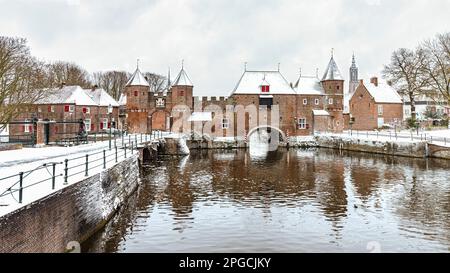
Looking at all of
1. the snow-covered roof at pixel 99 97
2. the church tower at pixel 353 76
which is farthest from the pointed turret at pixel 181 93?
the church tower at pixel 353 76

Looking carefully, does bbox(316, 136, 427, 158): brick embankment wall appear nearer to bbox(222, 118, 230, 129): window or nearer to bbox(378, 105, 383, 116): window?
bbox(222, 118, 230, 129): window

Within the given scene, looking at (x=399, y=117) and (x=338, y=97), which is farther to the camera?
(x=399, y=117)

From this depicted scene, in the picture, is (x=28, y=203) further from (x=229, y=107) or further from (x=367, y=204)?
(x=229, y=107)

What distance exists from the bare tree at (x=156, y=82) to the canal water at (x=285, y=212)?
144 ft

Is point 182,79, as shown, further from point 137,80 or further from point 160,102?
point 137,80

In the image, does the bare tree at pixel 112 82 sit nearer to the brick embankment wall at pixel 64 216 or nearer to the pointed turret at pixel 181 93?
the pointed turret at pixel 181 93

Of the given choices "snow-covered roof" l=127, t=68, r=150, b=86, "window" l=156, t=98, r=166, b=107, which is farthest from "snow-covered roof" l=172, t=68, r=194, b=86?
"snow-covered roof" l=127, t=68, r=150, b=86

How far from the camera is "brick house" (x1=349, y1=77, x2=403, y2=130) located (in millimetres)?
52562

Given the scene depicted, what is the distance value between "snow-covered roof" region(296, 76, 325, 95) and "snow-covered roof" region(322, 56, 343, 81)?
4.09 feet

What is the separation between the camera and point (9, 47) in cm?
2536

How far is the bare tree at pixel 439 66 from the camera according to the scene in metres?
35.8

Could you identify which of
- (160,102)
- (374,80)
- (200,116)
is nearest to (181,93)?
(160,102)
